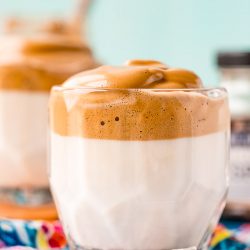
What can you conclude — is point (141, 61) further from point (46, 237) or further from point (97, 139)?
point (46, 237)

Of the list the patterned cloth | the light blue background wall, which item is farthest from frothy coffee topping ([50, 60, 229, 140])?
the light blue background wall

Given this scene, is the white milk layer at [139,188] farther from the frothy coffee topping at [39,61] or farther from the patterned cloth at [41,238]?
the frothy coffee topping at [39,61]

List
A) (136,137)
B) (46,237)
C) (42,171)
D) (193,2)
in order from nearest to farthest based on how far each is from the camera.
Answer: (136,137), (46,237), (42,171), (193,2)

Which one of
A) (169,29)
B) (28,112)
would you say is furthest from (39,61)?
(169,29)

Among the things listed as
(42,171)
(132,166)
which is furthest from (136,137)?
(42,171)

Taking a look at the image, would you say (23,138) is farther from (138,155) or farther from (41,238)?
(138,155)

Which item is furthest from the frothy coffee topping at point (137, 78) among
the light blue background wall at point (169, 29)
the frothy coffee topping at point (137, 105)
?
the light blue background wall at point (169, 29)

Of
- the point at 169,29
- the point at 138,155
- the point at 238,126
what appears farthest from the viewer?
the point at 169,29
